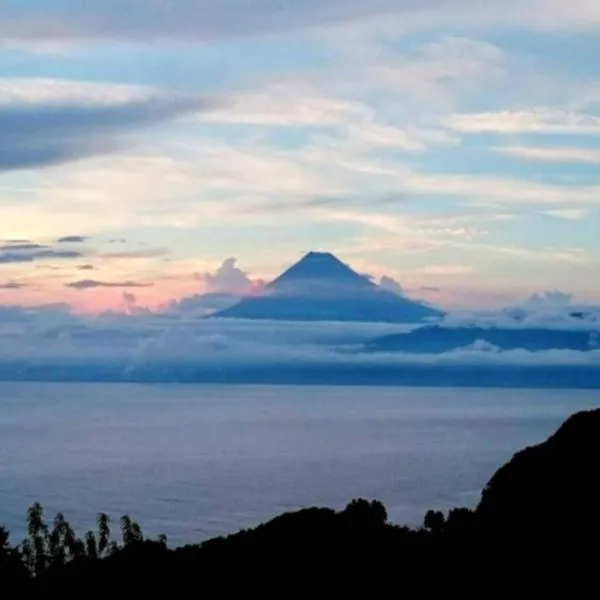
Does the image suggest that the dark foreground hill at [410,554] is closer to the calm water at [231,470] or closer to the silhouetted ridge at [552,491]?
the silhouetted ridge at [552,491]

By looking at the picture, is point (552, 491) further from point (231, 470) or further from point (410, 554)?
point (231, 470)

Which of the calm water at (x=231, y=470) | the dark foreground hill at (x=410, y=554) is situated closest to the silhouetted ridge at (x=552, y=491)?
the dark foreground hill at (x=410, y=554)

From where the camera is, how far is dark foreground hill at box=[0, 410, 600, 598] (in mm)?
23406

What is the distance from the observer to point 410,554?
26531mm

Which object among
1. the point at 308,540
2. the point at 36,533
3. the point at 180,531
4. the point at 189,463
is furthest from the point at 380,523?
the point at 189,463

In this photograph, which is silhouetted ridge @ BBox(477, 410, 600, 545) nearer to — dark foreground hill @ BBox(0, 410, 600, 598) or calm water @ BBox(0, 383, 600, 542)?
dark foreground hill @ BBox(0, 410, 600, 598)

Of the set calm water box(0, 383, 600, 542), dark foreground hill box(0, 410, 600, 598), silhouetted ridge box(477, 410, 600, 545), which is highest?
silhouetted ridge box(477, 410, 600, 545)

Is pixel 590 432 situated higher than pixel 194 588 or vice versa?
pixel 590 432

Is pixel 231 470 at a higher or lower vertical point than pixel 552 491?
lower

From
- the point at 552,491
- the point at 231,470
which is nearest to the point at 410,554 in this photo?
the point at 552,491

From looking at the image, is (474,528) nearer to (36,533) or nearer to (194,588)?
(194,588)

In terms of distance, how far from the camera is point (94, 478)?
392 ft

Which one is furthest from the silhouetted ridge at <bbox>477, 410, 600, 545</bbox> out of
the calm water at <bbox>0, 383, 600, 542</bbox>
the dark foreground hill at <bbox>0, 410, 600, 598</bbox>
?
the calm water at <bbox>0, 383, 600, 542</bbox>

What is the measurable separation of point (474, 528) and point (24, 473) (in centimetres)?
10396
